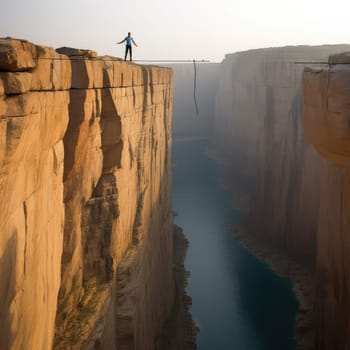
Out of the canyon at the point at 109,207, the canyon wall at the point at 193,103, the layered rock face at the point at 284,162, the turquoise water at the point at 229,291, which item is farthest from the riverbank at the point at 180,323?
the canyon wall at the point at 193,103

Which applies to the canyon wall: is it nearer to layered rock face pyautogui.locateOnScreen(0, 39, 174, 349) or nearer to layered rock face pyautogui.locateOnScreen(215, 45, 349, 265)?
layered rock face pyautogui.locateOnScreen(215, 45, 349, 265)

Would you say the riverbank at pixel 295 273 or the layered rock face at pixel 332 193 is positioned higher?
the layered rock face at pixel 332 193

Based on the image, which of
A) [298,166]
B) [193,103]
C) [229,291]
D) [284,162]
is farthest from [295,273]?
[193,103]

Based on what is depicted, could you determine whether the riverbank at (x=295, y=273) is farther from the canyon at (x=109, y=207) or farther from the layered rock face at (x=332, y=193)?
the layered rock face at (x=332, y=193)

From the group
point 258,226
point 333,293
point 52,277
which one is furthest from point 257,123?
point 52,277

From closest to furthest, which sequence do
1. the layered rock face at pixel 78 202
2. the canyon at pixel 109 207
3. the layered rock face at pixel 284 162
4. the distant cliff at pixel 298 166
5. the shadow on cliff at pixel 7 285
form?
the shadow on cliff at pixel 7 285 → the layered rock face at pixel 78 202 → the canyon at pixel 109 207 → the distant cliff at pixel 298 166 → the layered rock face at pixel 284 162

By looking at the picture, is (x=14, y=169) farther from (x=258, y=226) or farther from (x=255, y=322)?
(x=258, y=226)
